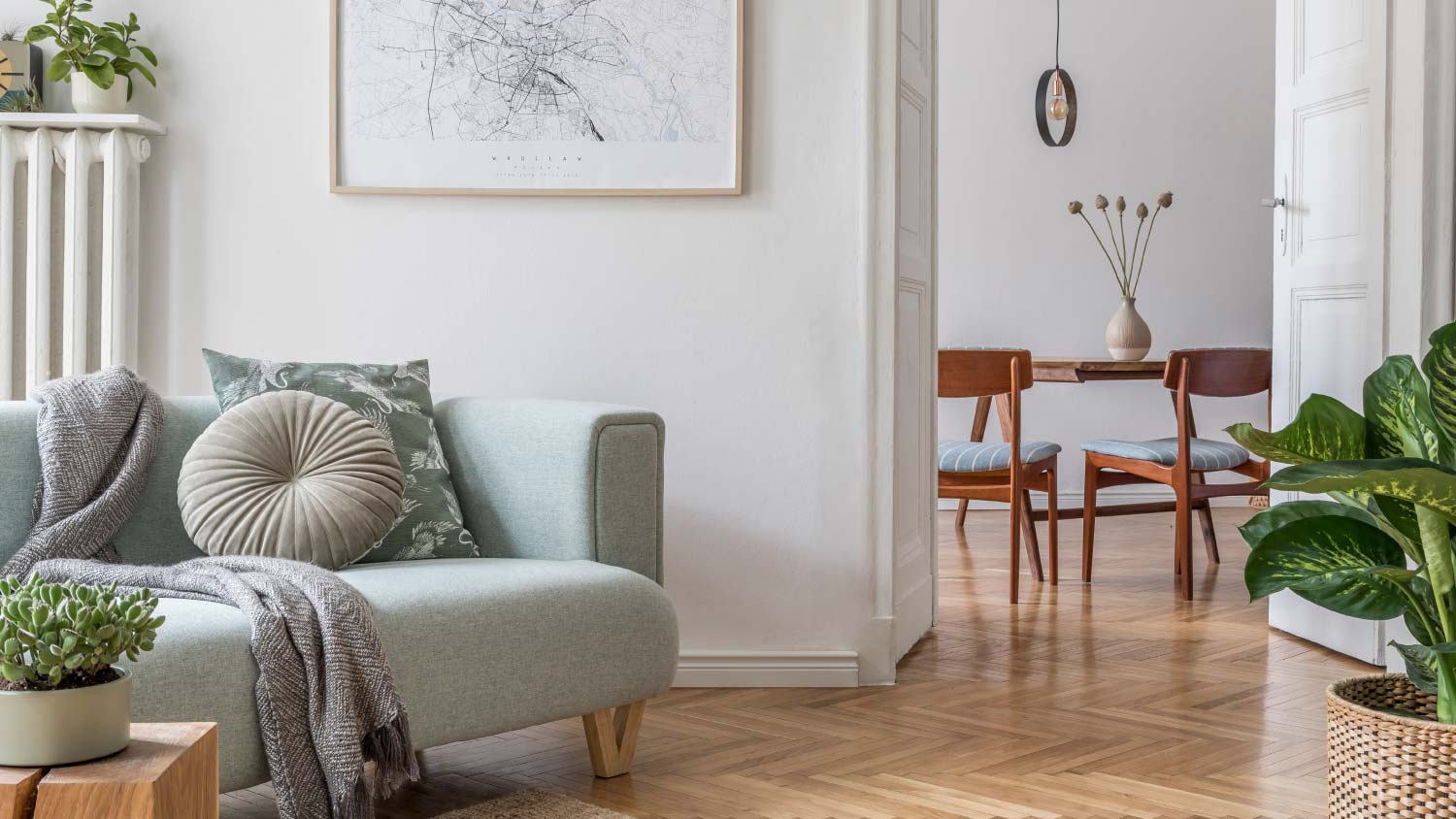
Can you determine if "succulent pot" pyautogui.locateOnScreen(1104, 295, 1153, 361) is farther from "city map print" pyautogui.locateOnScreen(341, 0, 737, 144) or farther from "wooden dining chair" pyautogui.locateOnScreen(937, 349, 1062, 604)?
"city map print" pyautogui.locateOnScreen(341, 0, 737, 144)

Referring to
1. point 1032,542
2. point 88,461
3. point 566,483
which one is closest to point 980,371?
point 1032,542

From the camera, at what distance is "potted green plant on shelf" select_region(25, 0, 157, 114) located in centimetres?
292

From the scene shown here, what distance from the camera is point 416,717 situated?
1947mm

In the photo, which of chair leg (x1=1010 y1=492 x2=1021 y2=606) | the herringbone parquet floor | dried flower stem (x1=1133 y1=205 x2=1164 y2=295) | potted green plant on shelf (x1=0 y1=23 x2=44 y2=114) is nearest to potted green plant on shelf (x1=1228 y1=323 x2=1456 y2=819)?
the herringbone parquet floor

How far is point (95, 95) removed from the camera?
2.95m

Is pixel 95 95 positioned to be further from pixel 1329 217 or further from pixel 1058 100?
pixel 1058 100

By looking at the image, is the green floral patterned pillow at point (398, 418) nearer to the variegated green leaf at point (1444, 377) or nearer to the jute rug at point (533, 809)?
the jute rug at point (533, 809)

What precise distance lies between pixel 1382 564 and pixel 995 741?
37.0 inches

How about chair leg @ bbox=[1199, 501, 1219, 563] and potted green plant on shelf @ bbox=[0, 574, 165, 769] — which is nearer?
potted green plant on shelf @ bbox=[0, 574, 165, 769]

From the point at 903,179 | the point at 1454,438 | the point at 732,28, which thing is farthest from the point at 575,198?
the point at 1454,438

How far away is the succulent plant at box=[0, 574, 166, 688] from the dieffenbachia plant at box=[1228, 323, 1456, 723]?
138 centimetres

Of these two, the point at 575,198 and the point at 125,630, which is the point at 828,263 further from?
the point at 125,630

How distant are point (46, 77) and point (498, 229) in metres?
1.09

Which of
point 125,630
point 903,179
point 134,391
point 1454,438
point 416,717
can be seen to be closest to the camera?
point 125,630
